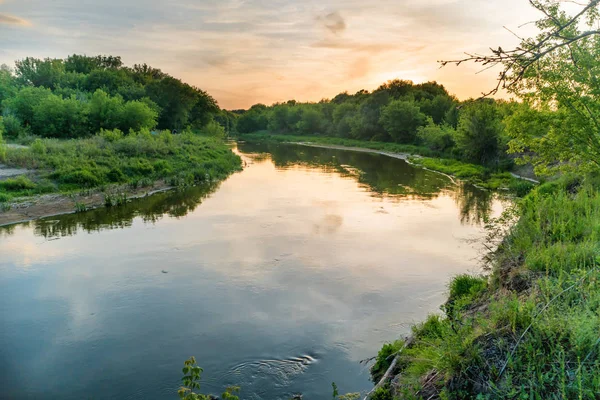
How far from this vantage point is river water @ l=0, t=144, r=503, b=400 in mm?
9141

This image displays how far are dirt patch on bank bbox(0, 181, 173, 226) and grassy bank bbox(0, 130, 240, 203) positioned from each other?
2.28ft

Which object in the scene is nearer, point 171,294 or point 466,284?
point 466,284

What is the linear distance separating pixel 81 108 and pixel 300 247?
3449 cm

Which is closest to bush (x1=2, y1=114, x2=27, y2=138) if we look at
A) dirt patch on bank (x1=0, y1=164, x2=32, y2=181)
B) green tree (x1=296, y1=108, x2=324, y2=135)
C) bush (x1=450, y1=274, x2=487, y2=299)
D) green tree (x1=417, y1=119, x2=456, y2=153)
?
dirt patch on bank (x1=0, y1=164, x2=32, y2=181)

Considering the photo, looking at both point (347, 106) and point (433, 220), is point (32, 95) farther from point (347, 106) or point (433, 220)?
point (347, 106)

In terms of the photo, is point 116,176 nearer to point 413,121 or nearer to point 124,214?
point 124,214

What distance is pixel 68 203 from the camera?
23.6 meters

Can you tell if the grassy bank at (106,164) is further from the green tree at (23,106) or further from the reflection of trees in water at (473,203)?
the reflection of trees in water at (473,203)

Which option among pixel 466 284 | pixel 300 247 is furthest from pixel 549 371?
pixel 300 247

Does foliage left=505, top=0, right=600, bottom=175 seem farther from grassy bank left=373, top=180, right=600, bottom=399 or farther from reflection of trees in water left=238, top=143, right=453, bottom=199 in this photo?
reflection of trees in water left=238, top=143, right=453, bottom=199

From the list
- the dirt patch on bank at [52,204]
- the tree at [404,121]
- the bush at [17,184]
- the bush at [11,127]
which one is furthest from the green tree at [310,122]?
the bush at [17,184]

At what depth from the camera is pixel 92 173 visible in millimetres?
27453

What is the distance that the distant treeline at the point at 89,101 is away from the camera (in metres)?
40.8

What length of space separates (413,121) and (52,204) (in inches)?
2337
